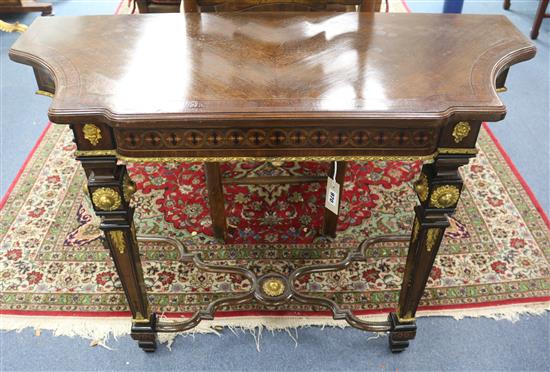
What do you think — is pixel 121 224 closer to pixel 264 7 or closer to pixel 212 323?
pixel 212 323

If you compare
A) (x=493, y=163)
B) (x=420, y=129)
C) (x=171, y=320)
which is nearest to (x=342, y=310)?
(x=171, y=320)

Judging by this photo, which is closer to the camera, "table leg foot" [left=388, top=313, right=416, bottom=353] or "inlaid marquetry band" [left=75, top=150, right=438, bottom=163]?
"inlaid marquetry band" [left=75, top=150, right=438, bottom=163]

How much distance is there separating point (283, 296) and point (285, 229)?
43 centimetres

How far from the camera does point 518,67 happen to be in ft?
10.0

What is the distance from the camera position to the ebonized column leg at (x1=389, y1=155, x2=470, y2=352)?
3.73 ft

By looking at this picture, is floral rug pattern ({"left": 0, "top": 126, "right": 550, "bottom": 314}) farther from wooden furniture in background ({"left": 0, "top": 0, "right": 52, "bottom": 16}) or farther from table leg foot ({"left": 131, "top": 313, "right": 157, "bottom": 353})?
wooden furniture in background ({"left": 0, "top": 0, "right": 52, "bottom": 16})

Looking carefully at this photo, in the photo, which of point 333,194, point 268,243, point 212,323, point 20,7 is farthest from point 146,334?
point 20,7

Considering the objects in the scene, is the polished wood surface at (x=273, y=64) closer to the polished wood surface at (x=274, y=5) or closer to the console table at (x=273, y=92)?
the console table at (x=273, y=92)

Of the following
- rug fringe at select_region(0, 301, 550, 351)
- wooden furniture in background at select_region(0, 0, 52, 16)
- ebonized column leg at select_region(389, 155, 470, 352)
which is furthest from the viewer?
wooden furniture in background at select_region(0, 0, 52, 16)

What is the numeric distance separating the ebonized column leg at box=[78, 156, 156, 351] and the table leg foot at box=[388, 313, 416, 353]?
0.73 m

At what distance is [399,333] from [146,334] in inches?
30.3

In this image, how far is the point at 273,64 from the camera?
1.20m

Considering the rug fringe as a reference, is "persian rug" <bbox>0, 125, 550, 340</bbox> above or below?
above

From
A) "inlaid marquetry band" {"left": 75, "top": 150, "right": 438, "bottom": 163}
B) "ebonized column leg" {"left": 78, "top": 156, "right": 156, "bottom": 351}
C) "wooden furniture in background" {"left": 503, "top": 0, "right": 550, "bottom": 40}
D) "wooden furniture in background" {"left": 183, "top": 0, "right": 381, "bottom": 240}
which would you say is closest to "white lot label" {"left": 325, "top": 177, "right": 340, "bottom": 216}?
"wooden furniture in background" {"left": 183, "top": 0, "right": 381, "bottom": 240}
